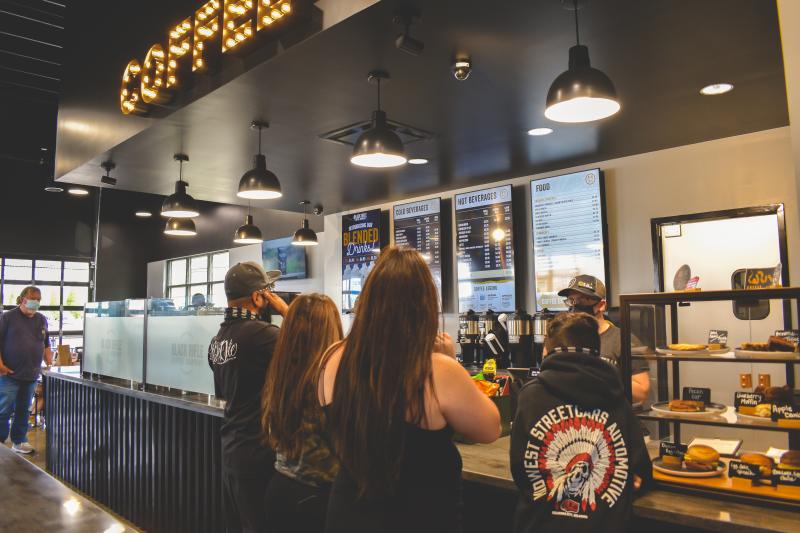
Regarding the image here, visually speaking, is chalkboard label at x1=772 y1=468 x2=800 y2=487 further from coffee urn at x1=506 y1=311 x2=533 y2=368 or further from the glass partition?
the glass partition

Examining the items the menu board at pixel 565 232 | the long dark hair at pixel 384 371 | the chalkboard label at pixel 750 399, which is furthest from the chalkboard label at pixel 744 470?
the menu board at pixel 565 232

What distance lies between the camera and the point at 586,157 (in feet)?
16.5

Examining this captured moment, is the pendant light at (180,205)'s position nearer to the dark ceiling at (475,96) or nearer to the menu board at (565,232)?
the dark ceiling at (475,96)

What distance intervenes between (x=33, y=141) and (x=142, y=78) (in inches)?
229

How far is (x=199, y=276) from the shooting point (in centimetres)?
1226

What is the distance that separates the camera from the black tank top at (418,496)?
1.52 metres

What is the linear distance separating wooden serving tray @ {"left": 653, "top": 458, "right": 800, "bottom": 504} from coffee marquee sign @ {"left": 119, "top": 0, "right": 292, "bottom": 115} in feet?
8.58

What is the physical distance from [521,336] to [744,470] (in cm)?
332

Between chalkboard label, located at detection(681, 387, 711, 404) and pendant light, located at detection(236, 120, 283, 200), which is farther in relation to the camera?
pendant light, located at detection(236, 120, 283, 200)

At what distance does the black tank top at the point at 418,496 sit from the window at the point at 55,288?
11913 mm

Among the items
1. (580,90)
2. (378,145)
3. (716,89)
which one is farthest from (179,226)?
(716,89)

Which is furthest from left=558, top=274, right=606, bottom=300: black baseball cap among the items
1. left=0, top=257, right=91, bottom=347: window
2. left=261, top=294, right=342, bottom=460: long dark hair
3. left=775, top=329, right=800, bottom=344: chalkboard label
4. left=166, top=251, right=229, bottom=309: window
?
left=0, top=257, right=91, bottom=347: window

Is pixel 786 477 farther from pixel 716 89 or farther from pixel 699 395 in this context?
pixel 716 89

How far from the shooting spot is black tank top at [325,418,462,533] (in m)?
1.52
